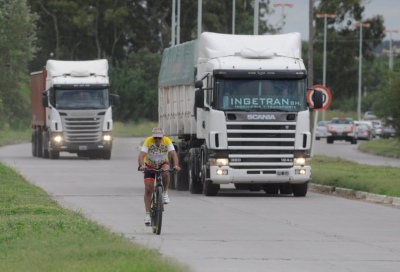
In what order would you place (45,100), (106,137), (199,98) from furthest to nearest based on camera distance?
(106,137)
(45,100)
(199,98)

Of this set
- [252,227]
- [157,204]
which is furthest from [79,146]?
[157,204]

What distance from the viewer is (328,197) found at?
96.3 feet

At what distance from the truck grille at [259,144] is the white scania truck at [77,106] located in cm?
2160

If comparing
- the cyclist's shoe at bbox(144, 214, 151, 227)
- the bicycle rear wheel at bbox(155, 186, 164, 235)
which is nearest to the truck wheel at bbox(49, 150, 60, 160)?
the cyclist's shoe at bbox(144, 214, 151, 227)

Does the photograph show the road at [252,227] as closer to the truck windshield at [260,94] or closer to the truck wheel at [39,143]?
the truck windshield at [260,94]

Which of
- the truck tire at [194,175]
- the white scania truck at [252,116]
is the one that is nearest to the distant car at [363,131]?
the truck tire at [194,175]

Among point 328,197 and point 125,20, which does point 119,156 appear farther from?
point 125,20

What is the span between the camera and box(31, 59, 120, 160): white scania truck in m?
49.3

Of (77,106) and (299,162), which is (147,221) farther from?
(77,106)

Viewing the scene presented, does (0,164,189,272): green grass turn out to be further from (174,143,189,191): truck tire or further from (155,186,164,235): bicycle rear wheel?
(174,143,189,191): truck tire

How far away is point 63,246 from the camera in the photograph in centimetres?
1526

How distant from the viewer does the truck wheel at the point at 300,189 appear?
29237 mm

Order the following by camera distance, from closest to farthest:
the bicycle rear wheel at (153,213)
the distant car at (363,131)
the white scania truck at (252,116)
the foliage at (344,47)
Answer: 1. the bicycle rear wheel at (153,213)
2. the white scania truck at (252,116)
3. the distant car at (363,131)
4. the foliage at (344,47)

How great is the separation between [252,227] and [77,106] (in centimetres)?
2984
